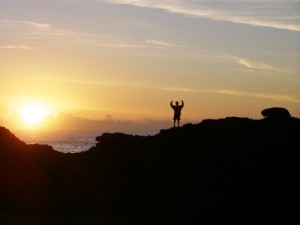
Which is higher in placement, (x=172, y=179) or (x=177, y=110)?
(x=177, y=110)

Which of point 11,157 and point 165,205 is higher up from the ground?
point 11,157

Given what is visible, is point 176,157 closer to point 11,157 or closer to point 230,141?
point 230,141

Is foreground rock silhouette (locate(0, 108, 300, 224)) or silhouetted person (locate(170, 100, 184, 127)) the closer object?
foreground rock silhouette (locate(0, 108, 300, 224))

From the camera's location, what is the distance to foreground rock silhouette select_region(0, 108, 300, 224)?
3503 cm

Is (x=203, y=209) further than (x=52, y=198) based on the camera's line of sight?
No

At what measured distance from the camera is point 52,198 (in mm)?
37500

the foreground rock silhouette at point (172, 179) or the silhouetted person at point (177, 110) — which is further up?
the silhouetted person at point (177, 110)

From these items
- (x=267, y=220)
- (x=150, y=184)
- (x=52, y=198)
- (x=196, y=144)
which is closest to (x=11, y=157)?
(x=52, y=198)

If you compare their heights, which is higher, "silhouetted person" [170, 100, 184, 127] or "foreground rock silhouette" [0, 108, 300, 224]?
"silhouetted person" [170, 100, 184, 127]

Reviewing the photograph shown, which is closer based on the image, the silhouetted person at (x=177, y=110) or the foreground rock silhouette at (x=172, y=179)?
the foreground rock silhouette at (x=172, y=179)

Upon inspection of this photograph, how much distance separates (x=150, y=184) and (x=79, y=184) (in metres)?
5.02

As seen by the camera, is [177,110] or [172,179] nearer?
[172,179]

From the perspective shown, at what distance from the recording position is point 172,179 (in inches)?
1432

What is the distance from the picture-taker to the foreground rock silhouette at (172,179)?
35.0m
